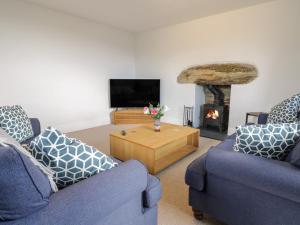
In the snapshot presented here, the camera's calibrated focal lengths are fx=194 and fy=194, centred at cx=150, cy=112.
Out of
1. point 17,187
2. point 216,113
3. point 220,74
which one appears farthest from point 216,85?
point 17,187

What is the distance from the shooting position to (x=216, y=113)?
4.43 meters

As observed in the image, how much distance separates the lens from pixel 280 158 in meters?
1.40

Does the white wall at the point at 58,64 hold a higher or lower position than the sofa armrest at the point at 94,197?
higher

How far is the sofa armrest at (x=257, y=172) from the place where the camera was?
3.75 ft

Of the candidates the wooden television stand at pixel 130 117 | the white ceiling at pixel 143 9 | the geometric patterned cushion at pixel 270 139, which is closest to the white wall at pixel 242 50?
the white ceiling at pixel 143 9

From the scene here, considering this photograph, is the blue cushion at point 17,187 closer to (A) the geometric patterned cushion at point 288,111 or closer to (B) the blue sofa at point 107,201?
(B) the blue sofa at point 107,201

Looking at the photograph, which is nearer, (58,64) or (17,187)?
(17,187)

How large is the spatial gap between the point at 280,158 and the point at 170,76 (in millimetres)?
3829

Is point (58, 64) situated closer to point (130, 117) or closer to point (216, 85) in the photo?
point (130, 117)

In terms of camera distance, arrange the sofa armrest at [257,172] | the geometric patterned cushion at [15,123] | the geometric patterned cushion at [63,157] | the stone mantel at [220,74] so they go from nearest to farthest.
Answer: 1. the geometric patterned cushion at [63,157]
2. the sofa armrest at [257,172]
3. the geometric patterned cushion at [15,123]
4. the stone mantel at [220,74]

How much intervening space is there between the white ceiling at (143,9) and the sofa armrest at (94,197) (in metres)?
3.20

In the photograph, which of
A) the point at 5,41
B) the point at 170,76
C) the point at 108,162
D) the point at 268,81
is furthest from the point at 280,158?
the point at 5,41

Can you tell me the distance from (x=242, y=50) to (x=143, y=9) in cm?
206

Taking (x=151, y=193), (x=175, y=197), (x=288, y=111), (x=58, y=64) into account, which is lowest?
(x=175, y=197)
